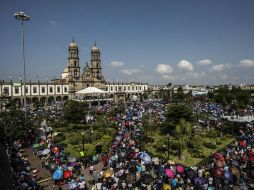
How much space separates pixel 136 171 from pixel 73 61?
207 feet

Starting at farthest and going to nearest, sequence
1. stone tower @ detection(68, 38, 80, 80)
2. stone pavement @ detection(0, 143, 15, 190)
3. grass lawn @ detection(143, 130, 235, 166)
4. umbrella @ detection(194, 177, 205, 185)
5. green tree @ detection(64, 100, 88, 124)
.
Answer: stone tower @ detection(68, 38, 80, 80), green tree @ detection(64, 100, 88, 124), grass lawn @ detection(143, 130, 235, 166), umbrella @ detection(194, 177, 205, 185), stone pavement @ detection(0, 143, 15, 190)

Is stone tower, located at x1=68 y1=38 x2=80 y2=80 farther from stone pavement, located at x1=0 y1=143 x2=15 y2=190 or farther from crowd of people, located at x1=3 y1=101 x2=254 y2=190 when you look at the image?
stone pavement, located at x1=0 y1=143 x2=15 y2=190

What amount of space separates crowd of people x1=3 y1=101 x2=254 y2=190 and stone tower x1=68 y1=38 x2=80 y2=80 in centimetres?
5403

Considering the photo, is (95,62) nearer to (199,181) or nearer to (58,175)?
(58,175)

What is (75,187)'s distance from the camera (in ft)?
42.4

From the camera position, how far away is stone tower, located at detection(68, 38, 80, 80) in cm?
7300

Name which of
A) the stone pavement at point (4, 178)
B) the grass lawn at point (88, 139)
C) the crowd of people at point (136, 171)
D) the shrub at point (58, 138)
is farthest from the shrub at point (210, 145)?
the stone pavement at point (4, 178)

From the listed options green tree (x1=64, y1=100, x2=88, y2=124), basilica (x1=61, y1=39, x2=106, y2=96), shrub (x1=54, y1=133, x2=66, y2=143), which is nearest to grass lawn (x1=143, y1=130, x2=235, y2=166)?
shrub (x1=54, y1=133, x2=66, y2=143)

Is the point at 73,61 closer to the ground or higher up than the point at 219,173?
higher up

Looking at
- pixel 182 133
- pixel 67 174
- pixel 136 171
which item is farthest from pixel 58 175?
pixel 182 133

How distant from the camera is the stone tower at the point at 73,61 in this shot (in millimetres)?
73000

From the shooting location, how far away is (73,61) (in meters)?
73.2

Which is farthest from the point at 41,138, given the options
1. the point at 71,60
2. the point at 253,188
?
the point at 71,60

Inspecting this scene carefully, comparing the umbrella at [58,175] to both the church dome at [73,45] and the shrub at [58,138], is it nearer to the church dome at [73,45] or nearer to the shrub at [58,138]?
the shrub at [58,138]
